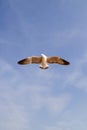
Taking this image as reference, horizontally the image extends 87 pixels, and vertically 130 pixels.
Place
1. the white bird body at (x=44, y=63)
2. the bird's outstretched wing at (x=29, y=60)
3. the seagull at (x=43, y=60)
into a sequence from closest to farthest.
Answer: the white bird body at (x=44, y=63) → the seagull at (x=43, y=60) → the bird's outstretched wing at (x=29, y=60)

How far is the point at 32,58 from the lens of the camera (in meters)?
47.0

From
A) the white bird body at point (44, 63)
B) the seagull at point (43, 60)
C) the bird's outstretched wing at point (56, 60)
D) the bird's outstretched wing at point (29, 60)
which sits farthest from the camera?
the bird's outstretched wing at point (29, 60)

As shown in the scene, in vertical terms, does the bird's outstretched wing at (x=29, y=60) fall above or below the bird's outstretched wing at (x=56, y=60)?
above

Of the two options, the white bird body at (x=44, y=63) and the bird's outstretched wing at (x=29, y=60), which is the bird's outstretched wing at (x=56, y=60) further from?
the bird's outstretched wing at (x=29, y=60)

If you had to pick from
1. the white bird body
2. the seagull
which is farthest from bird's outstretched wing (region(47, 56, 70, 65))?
the white bird body

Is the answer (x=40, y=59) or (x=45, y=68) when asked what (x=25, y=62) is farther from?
(x=45, y=68)

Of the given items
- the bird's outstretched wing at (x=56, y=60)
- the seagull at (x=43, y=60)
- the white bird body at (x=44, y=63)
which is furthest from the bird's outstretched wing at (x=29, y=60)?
the bird's outstretched wing at (x=56, y=60)

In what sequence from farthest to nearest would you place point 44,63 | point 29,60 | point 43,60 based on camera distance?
point 29,60
point 43,60
point 44,63

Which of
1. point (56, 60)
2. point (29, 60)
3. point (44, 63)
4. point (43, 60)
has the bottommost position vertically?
point (44, 63)

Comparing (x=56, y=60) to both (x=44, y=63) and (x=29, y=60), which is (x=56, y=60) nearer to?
(x=29, y=60)

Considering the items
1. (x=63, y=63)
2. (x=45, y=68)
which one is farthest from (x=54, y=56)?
(x=45, y=68)

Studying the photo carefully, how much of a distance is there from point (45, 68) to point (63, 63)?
5194 mm

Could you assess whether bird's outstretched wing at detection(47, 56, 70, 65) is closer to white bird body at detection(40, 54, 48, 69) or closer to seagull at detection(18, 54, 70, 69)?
seagull at detection(18, 54, 70, 69)

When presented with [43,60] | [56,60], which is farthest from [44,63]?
[56,60]
